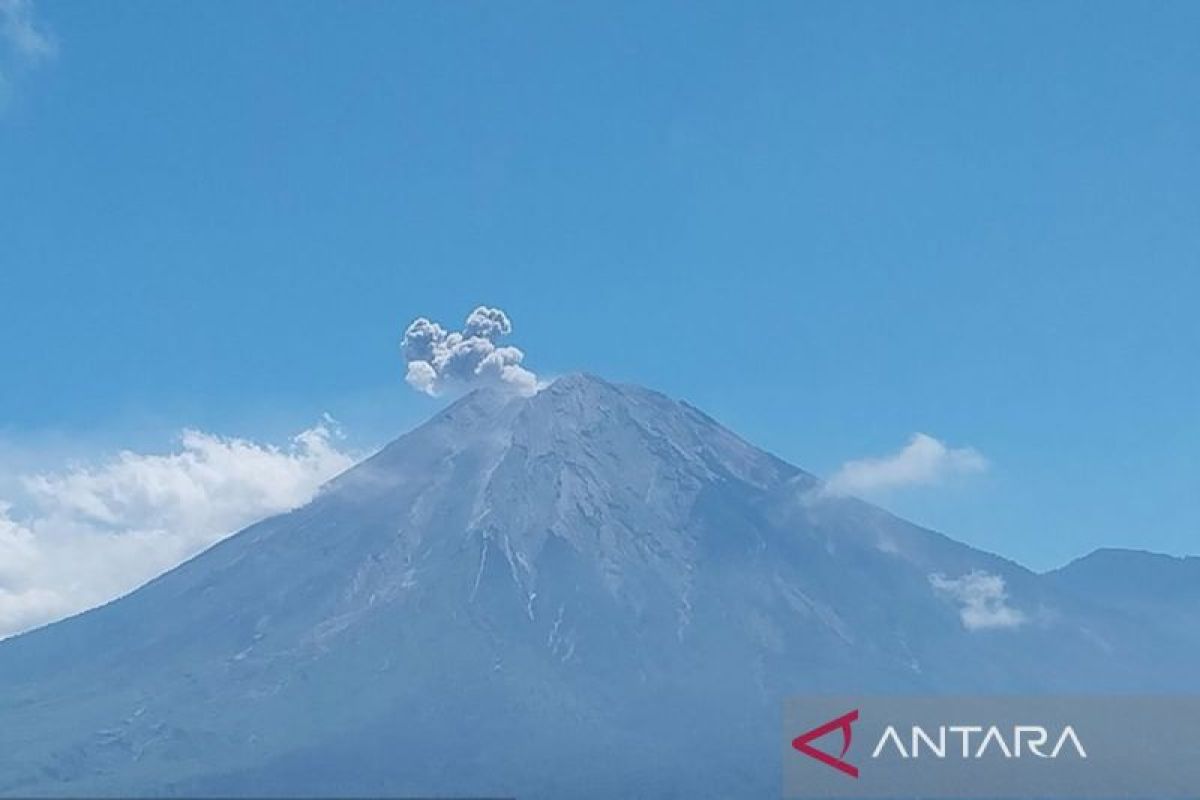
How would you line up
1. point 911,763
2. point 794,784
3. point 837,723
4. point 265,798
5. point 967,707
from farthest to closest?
point 265,798, point 794,784, point 911,763, point 967,707, point 837,723

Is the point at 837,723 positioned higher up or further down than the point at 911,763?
further down

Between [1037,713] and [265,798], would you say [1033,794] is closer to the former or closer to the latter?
[1037,713]

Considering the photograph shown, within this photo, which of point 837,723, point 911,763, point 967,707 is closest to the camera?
point 837,723

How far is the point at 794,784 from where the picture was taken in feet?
600

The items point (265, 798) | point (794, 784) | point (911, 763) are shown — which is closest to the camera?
point (911, 763)

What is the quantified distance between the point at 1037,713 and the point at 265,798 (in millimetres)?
85574

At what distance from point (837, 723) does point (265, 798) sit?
104270 millimetres

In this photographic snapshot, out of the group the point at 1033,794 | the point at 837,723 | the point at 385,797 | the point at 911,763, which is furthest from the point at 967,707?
the point at 385,797

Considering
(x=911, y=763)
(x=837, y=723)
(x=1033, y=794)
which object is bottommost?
(x=837, y=723)

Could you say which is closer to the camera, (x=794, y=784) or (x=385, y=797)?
(x=794, y=784)

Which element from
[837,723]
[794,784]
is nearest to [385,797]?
[794,784]

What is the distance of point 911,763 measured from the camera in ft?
487

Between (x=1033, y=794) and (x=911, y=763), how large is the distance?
57.7m

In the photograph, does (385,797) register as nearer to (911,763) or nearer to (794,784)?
(794,784)
